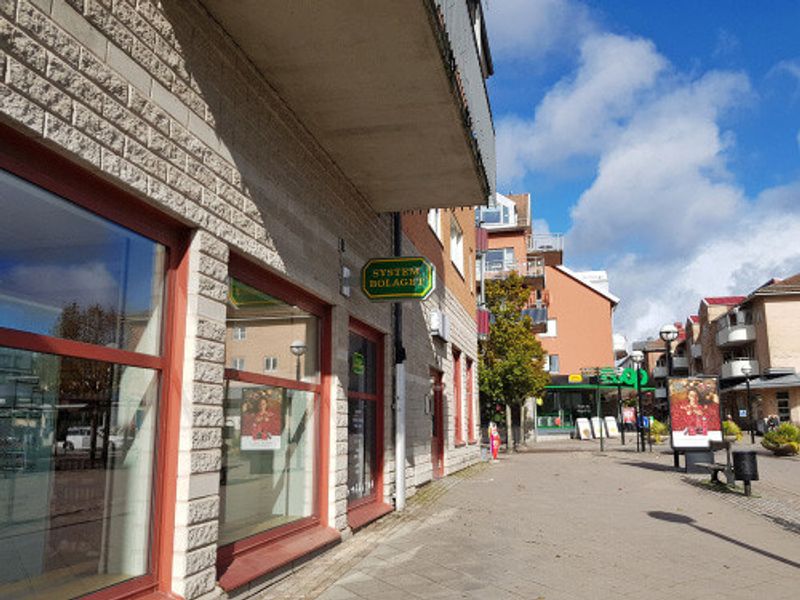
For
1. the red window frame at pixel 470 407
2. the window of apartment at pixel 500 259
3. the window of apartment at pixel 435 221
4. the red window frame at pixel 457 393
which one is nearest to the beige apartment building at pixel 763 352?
the window of apartment at pixel 500 259

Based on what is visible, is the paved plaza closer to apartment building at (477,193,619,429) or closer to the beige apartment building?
apartment building at (477,193,619,429)

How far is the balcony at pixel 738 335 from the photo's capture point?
54.1 meters

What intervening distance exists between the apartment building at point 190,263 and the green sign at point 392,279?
75cm

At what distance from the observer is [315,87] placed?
20.4 ft

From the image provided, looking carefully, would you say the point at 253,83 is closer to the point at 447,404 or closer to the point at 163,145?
the point at 163,145

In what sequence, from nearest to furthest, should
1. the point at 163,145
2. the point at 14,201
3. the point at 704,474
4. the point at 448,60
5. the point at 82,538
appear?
the point at 14,201, the point at 82,538, the point at 163,145, the point at 448,60, the point at 704,474

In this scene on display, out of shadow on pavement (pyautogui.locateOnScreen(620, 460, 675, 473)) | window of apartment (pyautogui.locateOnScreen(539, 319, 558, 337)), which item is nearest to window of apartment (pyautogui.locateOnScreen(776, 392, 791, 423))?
window of apartment (pyautogui.locateOnScreen(539, 319, 558, 337))

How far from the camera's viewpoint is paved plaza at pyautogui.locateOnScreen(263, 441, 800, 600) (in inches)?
229

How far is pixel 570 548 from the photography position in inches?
296

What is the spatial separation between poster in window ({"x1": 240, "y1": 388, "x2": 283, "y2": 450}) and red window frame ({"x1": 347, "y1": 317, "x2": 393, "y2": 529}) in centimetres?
201

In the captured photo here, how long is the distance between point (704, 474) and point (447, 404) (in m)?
5.85

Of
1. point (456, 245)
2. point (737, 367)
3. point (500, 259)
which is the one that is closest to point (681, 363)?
point (737, 367)

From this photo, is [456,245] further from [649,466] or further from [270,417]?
[270,417]

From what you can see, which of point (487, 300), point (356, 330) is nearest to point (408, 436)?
point (356, 330)
